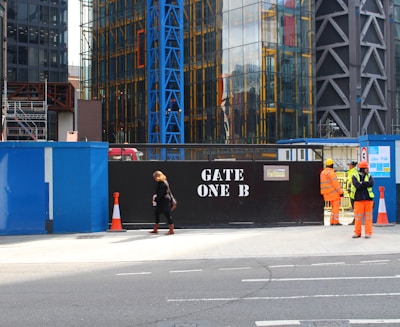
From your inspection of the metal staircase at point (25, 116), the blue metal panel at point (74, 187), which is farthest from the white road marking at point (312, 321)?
the metal staircase at point (25, 116)

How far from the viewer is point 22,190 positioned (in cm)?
1504

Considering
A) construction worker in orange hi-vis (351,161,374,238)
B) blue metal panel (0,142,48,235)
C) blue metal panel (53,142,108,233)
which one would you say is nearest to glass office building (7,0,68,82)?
blue metal panel (0,142,48,235)

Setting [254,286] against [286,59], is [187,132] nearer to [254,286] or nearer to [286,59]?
[286,59]

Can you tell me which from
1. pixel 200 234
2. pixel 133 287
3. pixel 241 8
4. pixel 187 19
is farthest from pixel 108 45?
pixel 133 287

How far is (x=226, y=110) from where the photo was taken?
5134cm

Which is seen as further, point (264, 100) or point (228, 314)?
point (264, 100)

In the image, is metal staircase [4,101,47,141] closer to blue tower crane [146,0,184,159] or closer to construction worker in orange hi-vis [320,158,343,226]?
construction worker in orange hi-vis [320,158,343,226]

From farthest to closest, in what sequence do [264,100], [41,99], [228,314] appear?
[264,100] < [41,99] < [228,314]

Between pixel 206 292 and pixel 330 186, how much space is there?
893cm

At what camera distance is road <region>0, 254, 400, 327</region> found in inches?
269

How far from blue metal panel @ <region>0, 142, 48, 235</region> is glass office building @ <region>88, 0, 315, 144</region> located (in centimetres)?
3483

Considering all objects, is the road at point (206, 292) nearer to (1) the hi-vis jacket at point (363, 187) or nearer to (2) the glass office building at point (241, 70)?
(1) the hi-vis jacket at point (363, 187)

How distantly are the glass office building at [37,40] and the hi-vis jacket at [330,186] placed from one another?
56.5 metres

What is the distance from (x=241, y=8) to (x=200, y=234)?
126 ft
